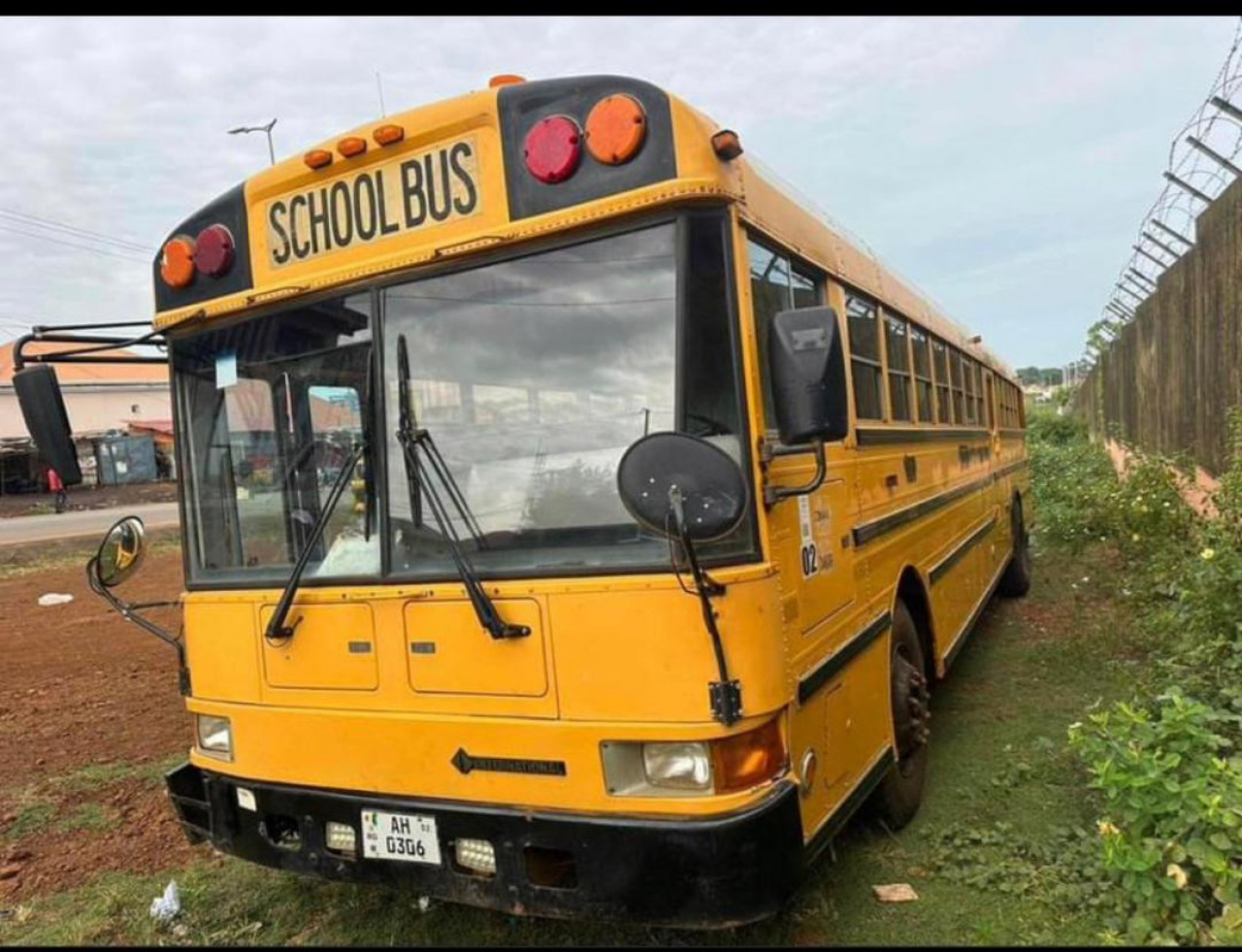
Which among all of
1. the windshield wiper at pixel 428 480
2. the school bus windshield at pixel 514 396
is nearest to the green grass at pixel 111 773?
the school bus windshield at pixel 514 396

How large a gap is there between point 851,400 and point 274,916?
2.83 metres

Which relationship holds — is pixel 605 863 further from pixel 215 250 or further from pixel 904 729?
pixel 215 250

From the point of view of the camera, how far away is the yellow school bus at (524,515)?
2418 mm

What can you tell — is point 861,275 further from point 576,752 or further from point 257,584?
point 257,584

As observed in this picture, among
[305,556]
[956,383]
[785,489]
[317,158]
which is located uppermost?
[317,158]

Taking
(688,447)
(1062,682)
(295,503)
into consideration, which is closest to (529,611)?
(688,447)

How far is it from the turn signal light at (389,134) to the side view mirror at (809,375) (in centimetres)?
129

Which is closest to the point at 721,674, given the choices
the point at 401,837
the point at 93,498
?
the point at 401,837

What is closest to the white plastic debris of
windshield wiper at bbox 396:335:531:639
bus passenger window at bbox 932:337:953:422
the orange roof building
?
windshield wiper at bbox 396:335:531:639

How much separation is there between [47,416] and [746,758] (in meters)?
2.55

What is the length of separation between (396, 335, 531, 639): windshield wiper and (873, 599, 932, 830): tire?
→ 1828mm

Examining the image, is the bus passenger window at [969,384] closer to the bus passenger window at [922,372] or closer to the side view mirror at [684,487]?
the bus passenger window at [922,372]

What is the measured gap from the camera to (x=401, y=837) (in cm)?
273

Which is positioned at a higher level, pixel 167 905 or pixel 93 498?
pixel 93 498
